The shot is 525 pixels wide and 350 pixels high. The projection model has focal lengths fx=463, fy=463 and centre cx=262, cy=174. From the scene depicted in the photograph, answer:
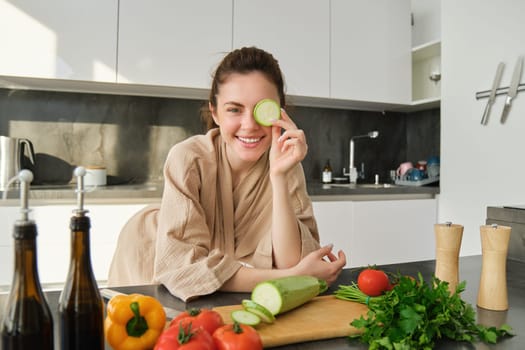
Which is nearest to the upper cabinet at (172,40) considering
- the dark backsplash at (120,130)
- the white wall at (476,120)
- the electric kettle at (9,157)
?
the dark backsplash at (120,130)

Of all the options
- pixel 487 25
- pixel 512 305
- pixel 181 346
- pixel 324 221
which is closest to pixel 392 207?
pixel 324 221

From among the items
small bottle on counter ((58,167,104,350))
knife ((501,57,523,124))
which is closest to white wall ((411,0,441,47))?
knife ((501,57,523,124))

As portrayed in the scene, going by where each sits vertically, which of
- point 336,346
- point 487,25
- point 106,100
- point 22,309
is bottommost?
point 336,346

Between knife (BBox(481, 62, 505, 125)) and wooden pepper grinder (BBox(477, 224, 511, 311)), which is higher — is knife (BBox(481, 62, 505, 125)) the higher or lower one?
the higher one

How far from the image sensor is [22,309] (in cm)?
57

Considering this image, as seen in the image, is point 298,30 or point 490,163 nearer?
point 490,163

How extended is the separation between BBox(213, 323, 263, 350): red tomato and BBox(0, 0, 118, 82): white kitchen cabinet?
232 cm

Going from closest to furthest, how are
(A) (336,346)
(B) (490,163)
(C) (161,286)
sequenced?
(A) (336,346) < (C) (161,286) < (B) (490,163)

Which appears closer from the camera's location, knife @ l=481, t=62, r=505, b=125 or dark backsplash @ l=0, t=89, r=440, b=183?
knife @ l=481, t=62, r=505, b=125

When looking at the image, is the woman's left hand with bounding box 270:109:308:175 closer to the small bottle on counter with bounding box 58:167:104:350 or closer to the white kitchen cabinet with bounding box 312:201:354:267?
the small bottle on counter with bounding box 58:167:104:350

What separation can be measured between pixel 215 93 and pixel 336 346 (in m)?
0.98

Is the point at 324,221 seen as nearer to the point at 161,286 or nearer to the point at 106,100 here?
the point at 106,100

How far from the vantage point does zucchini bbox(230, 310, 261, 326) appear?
31.0 inches

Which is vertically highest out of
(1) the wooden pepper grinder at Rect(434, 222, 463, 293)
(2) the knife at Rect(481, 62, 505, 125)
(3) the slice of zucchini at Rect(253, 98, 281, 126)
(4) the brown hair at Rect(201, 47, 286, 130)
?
(2) the knife at Rect(481, 62, 505, 125)
